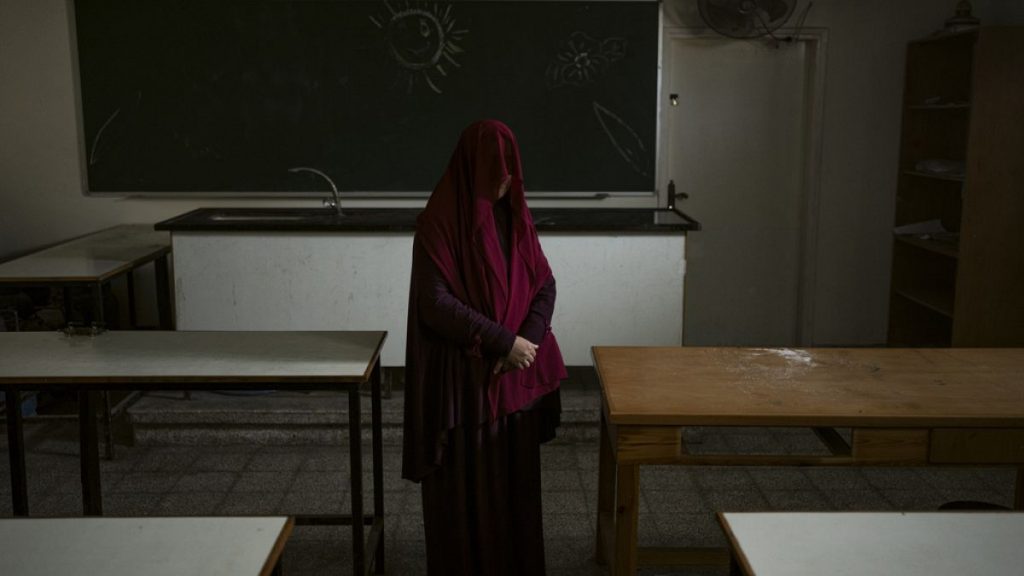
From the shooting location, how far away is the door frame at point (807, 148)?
17.5 feet

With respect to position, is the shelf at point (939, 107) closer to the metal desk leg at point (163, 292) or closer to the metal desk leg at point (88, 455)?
the metal desk leg at point (163, 292)

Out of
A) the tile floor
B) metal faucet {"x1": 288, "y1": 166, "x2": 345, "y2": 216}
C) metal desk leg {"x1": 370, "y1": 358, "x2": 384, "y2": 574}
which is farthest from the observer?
metal faucet {"x1": 288, "y1": 166, "x2": 345, "y2": 216}

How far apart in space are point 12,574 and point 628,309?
3049 millimetres

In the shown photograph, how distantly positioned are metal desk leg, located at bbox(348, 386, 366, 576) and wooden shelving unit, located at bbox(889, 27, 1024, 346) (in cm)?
335

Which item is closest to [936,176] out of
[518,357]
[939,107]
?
[939,107]

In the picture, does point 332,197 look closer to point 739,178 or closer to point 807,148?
point 739,178

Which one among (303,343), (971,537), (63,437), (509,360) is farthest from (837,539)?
(63,437)

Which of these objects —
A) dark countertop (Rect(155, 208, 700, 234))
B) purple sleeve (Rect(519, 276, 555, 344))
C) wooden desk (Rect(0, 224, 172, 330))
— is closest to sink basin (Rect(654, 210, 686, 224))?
dark countertop (Rect(155, 208, 700, 234))

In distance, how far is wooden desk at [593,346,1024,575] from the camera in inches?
92.4

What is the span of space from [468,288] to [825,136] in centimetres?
347

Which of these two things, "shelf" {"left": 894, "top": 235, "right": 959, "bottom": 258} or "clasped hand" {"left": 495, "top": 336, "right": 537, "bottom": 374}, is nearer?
"clasped hand" {"left": 495, "top": 336, "right": 537, "bottom": 374}

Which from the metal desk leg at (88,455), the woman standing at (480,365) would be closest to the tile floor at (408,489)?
the metal desk leg at (88,455)

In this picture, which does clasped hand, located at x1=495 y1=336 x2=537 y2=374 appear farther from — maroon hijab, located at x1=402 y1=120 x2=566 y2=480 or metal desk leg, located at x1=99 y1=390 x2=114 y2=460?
metal desk leg, located at x1=99 y1=390 x2=114 y2=460

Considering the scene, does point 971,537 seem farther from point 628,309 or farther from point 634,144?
point 634,144
